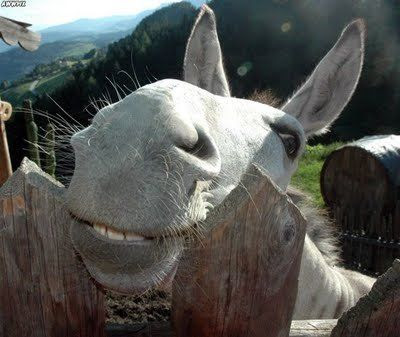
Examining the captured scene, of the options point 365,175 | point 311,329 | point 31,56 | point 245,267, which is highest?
point 245,267

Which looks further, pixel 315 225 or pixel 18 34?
pixel 18 34

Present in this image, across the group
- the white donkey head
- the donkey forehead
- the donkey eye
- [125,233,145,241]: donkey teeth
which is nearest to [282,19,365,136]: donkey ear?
the donkey eye

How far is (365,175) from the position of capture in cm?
1026

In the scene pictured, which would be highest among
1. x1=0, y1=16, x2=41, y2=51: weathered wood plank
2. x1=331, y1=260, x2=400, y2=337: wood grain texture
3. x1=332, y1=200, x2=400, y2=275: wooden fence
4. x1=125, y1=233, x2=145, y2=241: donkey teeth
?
x1=0, y1=16, x2=41, y2=51: weathered wood plank

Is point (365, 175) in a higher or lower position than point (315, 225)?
lower

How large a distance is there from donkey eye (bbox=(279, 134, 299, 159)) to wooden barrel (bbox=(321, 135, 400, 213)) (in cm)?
778

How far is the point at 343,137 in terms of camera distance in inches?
810

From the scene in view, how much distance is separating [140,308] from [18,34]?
20.8 ft

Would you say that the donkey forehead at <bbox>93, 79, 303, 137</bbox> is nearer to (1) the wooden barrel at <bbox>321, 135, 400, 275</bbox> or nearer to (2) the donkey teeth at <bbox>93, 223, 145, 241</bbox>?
(2) the donkey teeth at <bbox>93, 223, 145, 241</bbox>

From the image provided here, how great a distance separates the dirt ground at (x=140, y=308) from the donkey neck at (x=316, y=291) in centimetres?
80

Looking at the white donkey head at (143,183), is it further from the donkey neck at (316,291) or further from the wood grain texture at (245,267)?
the donkey neck at (316,291)

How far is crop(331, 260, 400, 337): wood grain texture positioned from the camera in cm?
114

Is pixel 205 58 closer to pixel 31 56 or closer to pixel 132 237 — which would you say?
pixel 132 237

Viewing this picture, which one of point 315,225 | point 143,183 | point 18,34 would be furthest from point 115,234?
point 18,34
